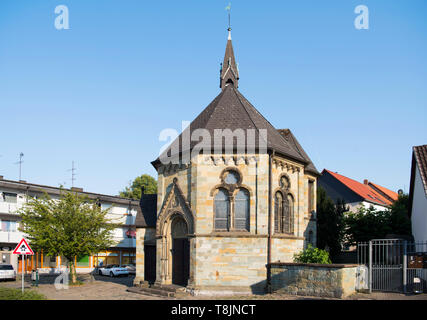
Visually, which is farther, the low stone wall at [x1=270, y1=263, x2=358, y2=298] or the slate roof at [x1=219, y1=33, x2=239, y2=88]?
the slate roof at [x1=219, y1=33, x2=239, y2=88]

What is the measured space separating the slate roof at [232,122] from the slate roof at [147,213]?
9.62 ft

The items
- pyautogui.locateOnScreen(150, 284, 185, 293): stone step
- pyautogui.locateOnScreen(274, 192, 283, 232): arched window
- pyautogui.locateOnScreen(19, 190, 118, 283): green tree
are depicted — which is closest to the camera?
pyautogui.locateOnScreen(150, 284, 185, 293): stone step

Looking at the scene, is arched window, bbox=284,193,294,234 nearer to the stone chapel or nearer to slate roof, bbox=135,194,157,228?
the stone chapel

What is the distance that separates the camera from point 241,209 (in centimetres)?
2186

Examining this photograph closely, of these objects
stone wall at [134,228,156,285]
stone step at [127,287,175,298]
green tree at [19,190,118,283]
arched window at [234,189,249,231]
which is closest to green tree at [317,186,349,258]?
arched window at [234,189,249,231]

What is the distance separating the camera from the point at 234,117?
24.1m

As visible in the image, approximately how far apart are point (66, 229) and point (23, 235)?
15013mm

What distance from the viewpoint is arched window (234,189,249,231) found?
21.7 metres

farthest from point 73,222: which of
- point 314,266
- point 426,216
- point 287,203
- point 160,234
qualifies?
point 426,216

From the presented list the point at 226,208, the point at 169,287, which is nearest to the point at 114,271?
the point at 169,287

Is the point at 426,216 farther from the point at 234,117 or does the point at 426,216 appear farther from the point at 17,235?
the point at 17,235

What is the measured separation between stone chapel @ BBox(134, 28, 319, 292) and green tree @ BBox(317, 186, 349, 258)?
821 cm

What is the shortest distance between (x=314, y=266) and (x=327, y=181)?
3928 cm

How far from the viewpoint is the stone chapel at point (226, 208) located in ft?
68.9
